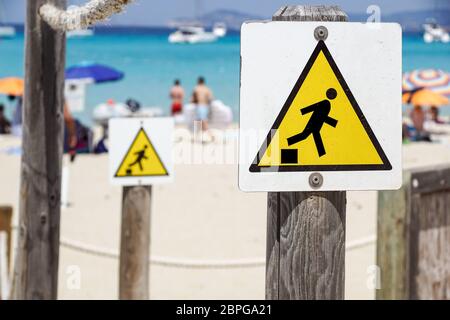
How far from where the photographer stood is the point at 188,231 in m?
8.35

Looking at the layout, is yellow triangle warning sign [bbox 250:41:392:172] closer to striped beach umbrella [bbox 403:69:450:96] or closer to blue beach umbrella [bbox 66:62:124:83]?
blue beach umbrella [bbox 66:62:124:83]

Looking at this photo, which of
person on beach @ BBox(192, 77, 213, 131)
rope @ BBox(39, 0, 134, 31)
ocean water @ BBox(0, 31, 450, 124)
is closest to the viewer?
rope @ BBox(39, 0, 134, 31)

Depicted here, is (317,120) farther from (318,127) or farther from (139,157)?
(139,157)

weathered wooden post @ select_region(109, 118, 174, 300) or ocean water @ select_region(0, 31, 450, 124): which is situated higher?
ocean water @ select_region(0, 31, 450, 124)

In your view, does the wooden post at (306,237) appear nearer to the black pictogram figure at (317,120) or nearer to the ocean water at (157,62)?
the black pictogram figure at (317,120)

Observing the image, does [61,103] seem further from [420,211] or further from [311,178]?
[311,178]

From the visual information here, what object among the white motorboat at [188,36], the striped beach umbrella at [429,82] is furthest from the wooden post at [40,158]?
the white motorboat at [188,36]

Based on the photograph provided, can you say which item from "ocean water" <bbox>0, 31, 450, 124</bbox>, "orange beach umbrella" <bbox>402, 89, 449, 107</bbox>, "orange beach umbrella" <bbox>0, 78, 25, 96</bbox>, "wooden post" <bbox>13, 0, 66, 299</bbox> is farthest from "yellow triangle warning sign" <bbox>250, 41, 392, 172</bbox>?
"ocean water" <bbox>0, 31, 450, 124</bbox>

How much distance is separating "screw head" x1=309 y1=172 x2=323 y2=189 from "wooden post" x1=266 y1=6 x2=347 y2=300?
0.09 feet

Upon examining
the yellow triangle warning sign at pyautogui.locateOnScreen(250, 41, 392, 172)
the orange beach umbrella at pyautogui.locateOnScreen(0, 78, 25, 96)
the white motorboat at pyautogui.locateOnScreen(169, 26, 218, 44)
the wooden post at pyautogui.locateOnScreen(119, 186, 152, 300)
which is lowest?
the wooden post at pyautogui.locateOnScreen(119, 186, 152, 300)

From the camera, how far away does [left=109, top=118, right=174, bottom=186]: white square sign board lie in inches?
163

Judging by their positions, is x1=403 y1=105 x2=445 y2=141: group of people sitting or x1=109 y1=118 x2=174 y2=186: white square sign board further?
x1=403 y1=105 x2=445 y2=141: group of people sitting

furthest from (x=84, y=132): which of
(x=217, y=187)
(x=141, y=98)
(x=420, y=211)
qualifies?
(x=141, y=98)
